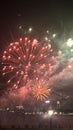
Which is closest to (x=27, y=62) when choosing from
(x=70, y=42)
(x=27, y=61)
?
(x=27, y=61)

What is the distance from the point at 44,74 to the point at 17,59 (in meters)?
4.48

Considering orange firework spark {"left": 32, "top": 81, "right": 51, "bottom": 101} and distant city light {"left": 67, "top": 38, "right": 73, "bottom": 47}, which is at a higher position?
distant city light {"left": 67, "top": 38, "right": 73, "bottom": 47}

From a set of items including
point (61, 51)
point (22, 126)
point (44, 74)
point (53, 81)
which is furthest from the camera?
point (53, 81)

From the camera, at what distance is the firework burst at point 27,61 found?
143 feet

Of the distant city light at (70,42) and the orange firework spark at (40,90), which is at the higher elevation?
the distant city light at (70,42)

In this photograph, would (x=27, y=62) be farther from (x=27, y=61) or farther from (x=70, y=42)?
(x=70, y=42)

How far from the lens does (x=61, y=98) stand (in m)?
52.3

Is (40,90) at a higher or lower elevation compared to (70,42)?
lower

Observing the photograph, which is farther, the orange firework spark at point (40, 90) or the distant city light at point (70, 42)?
the orange firework spark at point (40, 90)

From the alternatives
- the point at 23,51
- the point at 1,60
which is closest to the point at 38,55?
the point at 23,51

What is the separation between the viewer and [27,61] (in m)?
45.0

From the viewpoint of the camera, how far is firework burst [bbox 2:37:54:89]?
143 feet

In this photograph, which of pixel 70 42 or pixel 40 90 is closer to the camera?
pixel 70 42

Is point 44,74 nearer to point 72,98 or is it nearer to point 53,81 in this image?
point 53,81
